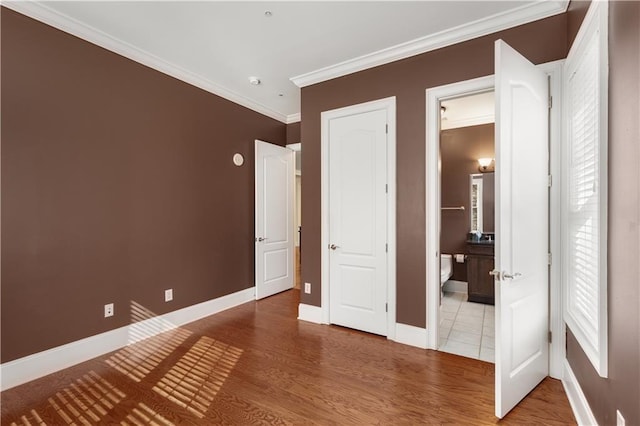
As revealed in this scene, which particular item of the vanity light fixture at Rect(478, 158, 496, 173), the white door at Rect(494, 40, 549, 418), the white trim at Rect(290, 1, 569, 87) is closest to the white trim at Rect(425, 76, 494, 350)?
the white trim at Rect(290, 1, 569, 87)

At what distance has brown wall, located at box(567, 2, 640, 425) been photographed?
118 centimetres

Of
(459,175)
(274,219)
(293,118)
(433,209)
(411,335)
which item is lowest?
(411,335)

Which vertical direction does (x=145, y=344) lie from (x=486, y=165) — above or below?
below

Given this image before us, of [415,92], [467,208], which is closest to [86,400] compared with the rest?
[415,92]

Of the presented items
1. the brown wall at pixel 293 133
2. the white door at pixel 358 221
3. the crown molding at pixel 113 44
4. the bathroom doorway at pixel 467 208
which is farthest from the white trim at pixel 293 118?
the bathroom doorway at pixel 467 208

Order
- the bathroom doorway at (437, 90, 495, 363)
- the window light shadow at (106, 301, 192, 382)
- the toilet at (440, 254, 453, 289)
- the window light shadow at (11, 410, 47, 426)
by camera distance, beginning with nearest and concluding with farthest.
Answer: the window light shadow at (11, 410, 47, 426) → the window light shadow at (106, 301, 192, 382) → the bathroom doorway at (437, 90, 495, 363) → the toilet at (440, 254, 453, 289)

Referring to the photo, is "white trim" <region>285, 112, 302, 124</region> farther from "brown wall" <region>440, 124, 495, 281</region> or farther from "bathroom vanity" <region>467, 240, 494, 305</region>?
"bathroom vanity" <region>467, 240, 494, 305</region>

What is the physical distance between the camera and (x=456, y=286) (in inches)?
194

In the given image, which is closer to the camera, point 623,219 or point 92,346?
point 623,219

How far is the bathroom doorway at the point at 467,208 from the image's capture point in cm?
417

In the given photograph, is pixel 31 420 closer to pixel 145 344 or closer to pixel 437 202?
pixel 145 344

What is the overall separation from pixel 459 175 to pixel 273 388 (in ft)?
14.2

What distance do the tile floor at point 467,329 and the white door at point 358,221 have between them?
71 cm

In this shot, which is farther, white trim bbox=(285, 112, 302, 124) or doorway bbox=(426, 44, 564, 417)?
white trim bbox=(285, 112, 302, 124)
